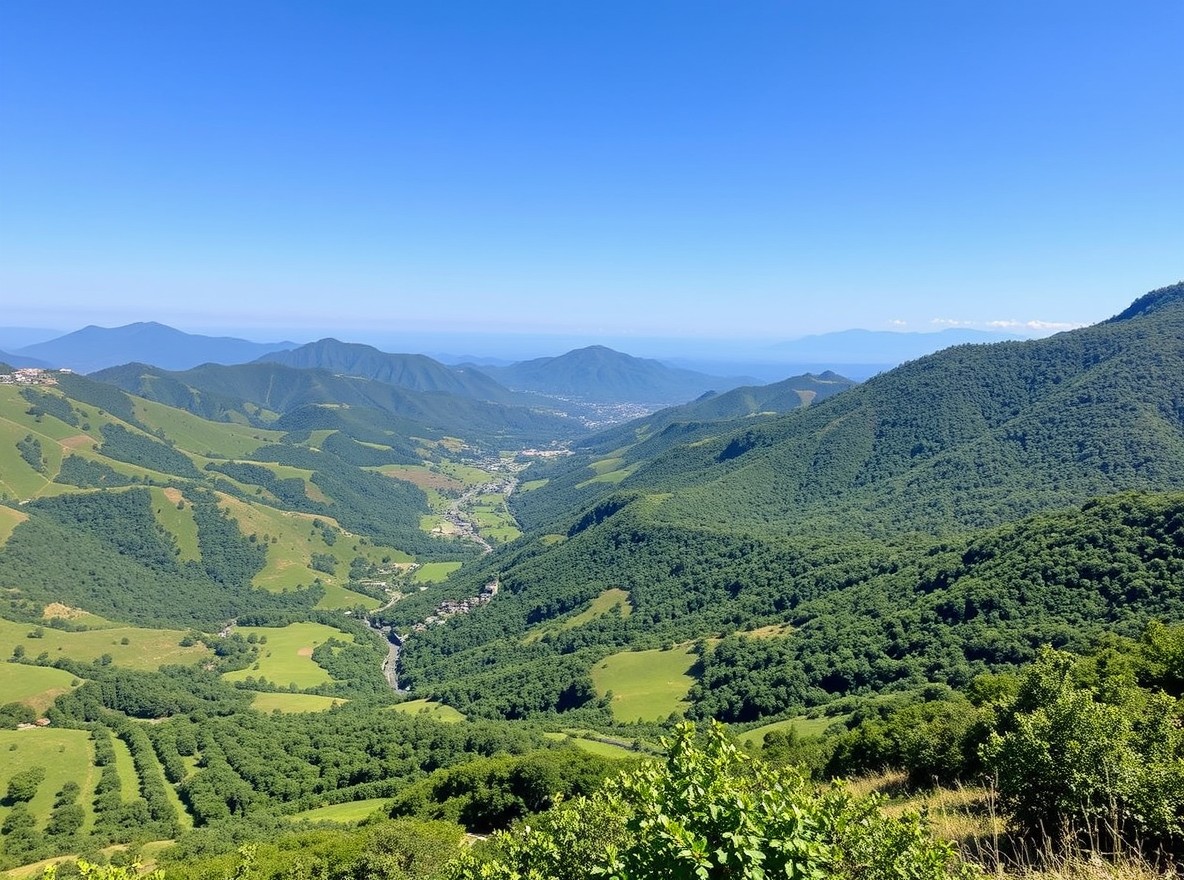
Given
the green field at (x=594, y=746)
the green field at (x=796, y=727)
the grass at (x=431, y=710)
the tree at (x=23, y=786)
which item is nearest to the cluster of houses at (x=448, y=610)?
the grass at (x=431, y=710)

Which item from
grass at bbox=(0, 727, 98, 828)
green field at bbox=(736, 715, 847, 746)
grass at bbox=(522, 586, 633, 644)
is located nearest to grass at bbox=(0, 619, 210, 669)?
grass at bbox=(0, 727, 98, 828)

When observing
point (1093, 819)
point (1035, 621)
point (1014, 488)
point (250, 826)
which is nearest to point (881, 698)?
point (1035, 621)

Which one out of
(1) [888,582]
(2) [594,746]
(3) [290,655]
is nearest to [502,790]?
(2) [594,746]

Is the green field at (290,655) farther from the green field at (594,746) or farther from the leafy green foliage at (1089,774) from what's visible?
the leafy green foliage at (1089,774)

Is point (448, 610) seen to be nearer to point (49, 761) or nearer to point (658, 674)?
point (658, 674)

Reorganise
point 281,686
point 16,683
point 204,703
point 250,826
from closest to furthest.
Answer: point 250,826
point 16,683
point 204,703
point 281,686

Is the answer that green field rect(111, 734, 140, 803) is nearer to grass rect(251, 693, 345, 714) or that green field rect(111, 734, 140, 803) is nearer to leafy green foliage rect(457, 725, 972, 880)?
Answer: grass rect(251, 693, 345, 714)

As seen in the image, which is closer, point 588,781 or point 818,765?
point 818,765

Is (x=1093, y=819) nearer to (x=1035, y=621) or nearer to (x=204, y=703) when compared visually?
(x=1035, y=621)
